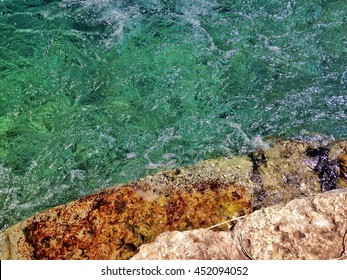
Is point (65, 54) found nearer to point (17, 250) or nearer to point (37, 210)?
point (37, 210)

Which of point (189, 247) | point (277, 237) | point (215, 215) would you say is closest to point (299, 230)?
point (277, 237)

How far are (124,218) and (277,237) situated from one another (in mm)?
1725

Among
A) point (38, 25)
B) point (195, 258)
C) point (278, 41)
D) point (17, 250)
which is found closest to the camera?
point (195, 258)

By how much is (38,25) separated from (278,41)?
14.3 ft

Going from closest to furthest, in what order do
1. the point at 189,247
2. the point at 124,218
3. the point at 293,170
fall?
1. the point at 189,247
2. the point at 124,218
3. the point at 293,170

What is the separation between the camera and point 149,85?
6418mm

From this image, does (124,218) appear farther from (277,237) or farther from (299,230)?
(299,230)

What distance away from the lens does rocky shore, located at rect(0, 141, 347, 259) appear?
392 centimetres

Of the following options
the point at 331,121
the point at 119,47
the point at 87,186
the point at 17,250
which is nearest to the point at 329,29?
the point at 331,121

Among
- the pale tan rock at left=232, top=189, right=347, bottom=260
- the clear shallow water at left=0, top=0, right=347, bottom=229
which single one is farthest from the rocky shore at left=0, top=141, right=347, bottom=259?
the clear shallow water at left=0, top=0, right=347, bottom=229

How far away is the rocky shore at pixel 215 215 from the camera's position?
3.92 m

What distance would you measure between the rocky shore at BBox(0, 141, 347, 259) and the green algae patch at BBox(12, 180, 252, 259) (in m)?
0.01

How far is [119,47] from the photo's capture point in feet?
22.7

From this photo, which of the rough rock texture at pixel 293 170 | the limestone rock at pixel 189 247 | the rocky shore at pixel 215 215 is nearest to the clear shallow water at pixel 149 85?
the rough rock texture at pixel 293 170
